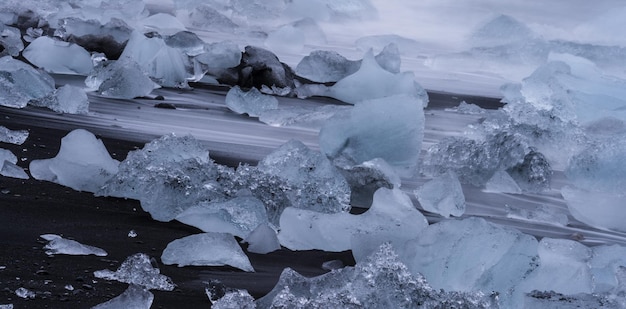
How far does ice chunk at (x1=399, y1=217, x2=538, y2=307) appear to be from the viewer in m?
1.87

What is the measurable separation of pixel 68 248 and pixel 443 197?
1.12 metres

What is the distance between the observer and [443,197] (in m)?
2.62

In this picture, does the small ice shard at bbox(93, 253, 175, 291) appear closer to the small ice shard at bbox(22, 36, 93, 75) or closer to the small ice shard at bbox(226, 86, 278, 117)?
the small ice shard at bbox(226, 86, 278, 117)

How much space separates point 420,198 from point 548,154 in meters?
1.10

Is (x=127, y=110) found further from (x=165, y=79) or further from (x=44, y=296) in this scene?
(x=44, y=296)

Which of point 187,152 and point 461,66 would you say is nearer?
point 187,152

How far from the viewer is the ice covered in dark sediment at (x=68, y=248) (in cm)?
189

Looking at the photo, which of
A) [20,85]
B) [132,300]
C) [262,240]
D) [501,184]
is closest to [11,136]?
[20,85]

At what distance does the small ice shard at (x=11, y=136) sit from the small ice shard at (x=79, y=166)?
38cm

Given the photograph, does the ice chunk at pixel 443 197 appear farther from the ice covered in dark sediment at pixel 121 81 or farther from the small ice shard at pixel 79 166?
the ice covered in dark sediment at pixel 121 81

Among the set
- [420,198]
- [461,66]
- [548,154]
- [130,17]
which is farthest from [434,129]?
[130,17]

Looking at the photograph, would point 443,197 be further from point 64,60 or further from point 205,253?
point 64,60

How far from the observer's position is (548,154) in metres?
3.58

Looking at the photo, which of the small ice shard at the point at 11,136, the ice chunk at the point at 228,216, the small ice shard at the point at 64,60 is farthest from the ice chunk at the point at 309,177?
the small ice shard at the point at 64,60
